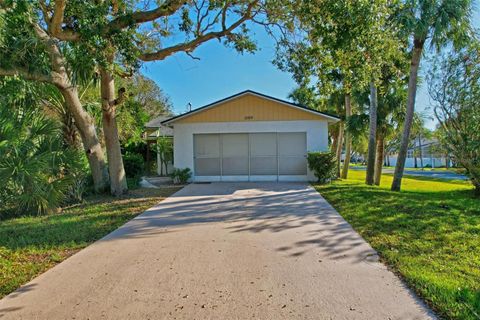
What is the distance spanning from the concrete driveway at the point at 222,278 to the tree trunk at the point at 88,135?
460 centimetres

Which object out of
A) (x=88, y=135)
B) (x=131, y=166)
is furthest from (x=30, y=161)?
(x=131, y=166)

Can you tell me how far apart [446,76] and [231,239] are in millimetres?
10351

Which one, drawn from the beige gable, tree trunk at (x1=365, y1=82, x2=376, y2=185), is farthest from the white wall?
tree trunk at (x1=365, y1=82, x2=376, y2=185)

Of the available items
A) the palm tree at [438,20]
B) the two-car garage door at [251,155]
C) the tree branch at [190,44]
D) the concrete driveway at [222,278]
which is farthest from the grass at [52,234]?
the palm tree at [438,20]

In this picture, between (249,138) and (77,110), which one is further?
(249,138)

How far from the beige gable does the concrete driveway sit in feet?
27.9

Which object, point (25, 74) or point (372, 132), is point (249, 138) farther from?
point (25, 74)

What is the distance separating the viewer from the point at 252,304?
10.5ft

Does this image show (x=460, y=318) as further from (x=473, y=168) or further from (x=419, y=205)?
(x=473, y=168)

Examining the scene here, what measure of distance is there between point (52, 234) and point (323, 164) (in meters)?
10.2

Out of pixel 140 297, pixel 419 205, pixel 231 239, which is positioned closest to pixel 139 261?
pixel 140 297

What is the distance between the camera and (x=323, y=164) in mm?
13398

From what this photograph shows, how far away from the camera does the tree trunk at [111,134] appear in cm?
1026

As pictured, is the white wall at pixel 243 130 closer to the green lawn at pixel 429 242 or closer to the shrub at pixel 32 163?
the green lawn at pixel 429 242
